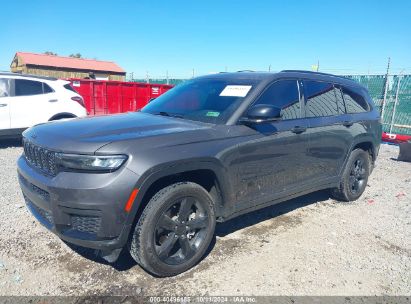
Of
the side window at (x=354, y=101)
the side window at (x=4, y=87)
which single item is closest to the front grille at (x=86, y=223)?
the side window at (x=354, y=101)

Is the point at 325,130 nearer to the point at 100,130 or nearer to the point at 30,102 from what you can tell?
the point at 100,130

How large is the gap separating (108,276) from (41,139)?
1.36 m

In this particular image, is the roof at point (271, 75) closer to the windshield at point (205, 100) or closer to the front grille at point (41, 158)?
the windshield at point (205, 100)

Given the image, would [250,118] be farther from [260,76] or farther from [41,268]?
[41,268]

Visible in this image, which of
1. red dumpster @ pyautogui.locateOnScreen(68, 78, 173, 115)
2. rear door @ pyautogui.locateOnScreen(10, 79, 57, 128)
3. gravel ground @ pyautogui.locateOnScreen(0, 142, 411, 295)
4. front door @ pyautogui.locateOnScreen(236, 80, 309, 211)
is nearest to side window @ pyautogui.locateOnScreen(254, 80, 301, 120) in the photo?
front door @ pyautogui.locateOnScreen(236, 80, 309, 211)

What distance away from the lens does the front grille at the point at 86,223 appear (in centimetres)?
255

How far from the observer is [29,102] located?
25.5 feet

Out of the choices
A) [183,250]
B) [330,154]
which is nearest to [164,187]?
[183,250]

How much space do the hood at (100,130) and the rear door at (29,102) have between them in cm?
507

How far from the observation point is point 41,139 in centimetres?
291

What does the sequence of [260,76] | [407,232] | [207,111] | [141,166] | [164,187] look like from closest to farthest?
[141,166] < [164,187] < [207,111] < [260,76] < [407,232]

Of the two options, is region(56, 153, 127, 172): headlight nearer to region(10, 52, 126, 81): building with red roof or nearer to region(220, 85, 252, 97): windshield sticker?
region(220, 85, 252, 97): windshield sticker

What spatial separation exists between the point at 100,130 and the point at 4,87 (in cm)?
608

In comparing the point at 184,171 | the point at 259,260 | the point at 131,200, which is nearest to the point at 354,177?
the point at 259,260
